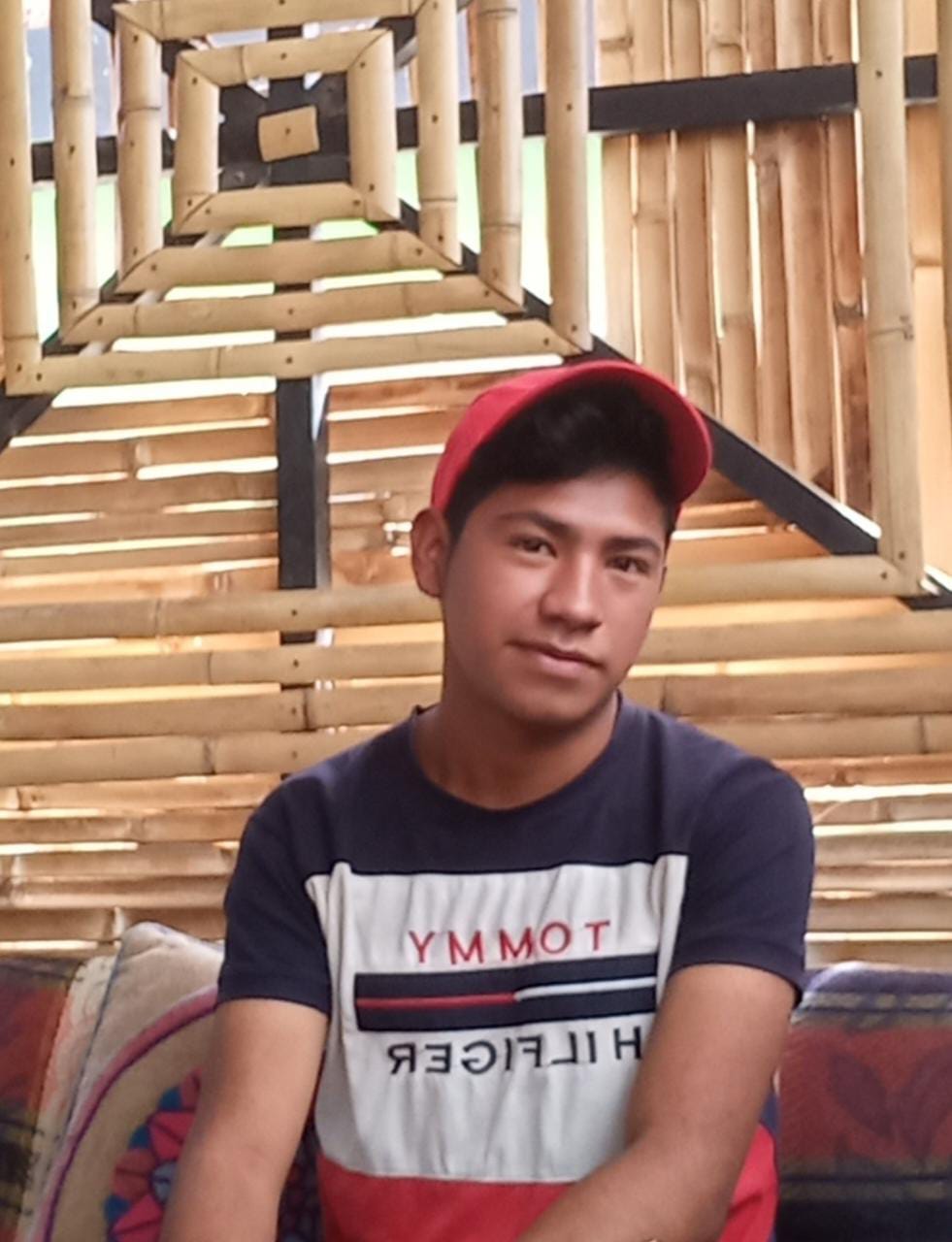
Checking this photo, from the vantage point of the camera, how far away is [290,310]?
8.96 ft

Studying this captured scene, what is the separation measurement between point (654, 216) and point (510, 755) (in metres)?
1.47

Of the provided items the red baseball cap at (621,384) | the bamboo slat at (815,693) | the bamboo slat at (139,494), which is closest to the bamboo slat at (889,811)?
the bamboo slat at (815,693)

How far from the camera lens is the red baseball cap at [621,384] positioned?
1.48 metres

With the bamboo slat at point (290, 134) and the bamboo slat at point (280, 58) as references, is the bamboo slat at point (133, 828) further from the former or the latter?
the bamboo slat at point (280, 58)

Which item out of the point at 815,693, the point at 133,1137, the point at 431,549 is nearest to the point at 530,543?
→ the point at 431,549

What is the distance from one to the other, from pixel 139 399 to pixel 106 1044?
4.27 ft

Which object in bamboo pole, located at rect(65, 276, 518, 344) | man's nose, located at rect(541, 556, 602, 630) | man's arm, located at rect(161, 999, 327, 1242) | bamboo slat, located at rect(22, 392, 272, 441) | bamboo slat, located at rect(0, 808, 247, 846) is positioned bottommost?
bamboo slat, located at rect(0, 808, 247, 846)

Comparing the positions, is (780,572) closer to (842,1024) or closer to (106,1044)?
(842,1024)

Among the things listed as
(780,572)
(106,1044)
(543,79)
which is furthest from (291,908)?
(543,79)

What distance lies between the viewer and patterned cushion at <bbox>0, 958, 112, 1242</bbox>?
196cm

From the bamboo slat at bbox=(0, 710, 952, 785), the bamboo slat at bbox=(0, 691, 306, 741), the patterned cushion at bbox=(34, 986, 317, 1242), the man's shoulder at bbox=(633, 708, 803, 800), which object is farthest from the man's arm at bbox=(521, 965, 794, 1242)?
the bamboo slat at bbox=(0, 691, 306, 741)

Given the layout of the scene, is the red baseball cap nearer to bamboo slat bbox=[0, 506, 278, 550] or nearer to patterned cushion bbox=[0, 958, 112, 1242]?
patterned cushion bbox=[0, 958, 112, 1242]

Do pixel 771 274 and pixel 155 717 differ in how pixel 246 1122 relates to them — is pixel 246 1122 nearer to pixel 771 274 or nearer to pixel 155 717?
pixel 155 717

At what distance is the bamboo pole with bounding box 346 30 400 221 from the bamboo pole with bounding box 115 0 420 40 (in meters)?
0.07
